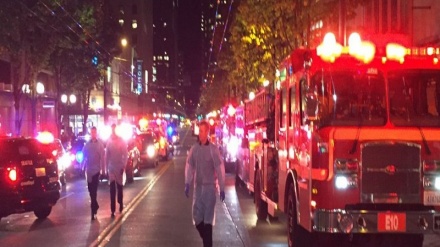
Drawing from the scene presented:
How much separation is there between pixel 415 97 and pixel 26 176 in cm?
840

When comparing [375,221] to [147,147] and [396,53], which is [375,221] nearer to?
[396,53]

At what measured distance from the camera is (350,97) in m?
9.27

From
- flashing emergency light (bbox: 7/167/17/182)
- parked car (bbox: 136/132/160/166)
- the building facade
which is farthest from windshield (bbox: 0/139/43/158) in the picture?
the building facade

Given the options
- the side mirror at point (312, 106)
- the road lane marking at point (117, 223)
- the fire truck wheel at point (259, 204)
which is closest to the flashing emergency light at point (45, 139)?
the road lane marking at point (117, 223)

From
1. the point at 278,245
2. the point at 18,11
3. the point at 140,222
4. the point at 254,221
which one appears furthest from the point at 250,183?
the point at 18,11

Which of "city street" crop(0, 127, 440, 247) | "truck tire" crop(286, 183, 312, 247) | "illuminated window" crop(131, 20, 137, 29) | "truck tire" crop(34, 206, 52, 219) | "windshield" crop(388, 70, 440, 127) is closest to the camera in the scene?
"windshield" crop(388, 70, 440, 127)

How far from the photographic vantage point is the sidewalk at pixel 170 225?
12.0 meters

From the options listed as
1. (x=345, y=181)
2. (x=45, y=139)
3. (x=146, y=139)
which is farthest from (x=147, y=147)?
(x=345, y=181)

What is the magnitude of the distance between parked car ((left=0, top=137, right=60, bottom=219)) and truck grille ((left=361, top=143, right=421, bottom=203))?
7763 mm

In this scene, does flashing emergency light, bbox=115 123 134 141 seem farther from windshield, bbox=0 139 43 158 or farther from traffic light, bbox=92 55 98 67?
traffic light, bbox=92 55 98 67

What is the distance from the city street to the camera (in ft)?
39.6

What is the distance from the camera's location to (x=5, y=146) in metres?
14.1

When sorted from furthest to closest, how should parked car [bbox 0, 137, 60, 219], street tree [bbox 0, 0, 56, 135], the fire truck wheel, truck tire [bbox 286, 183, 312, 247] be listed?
street tree [bbox 0, 0, 56, 135] < the fire truck wheel < parked car [bbox 0, 137, 60, 219] < truck tire [bbox 286, 183, 312, 247]

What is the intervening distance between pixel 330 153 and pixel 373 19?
1899cm
